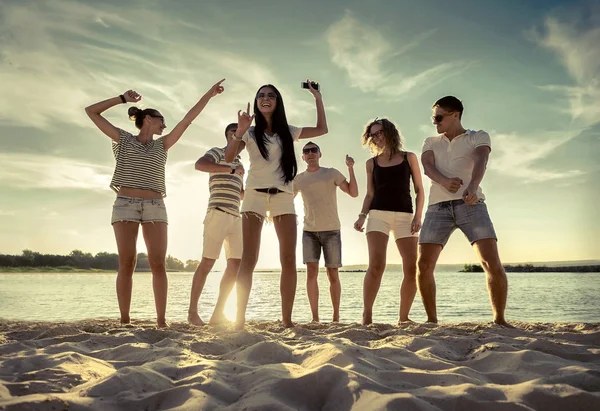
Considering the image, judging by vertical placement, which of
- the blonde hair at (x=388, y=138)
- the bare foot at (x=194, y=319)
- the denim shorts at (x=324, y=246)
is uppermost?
the blonde hair at (x=388, y=138)

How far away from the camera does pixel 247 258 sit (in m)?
4.63

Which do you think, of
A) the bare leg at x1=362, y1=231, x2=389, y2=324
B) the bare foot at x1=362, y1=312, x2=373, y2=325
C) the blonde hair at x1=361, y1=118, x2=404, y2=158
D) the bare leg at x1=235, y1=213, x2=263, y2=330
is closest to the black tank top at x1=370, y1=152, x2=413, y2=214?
the blonde hair at x1=361, y1=118, x2=404, y2=158

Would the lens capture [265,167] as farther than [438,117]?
No

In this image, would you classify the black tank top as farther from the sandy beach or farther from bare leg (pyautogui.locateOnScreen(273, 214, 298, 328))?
the sandy beach

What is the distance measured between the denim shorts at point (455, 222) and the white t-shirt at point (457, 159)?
91 millimetres

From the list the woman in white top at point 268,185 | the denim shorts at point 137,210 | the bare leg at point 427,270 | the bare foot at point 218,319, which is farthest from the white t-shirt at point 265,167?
the bare foot at point 218,319

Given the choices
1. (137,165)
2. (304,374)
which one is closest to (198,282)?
(137,165)

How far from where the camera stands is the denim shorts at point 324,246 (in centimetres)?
646

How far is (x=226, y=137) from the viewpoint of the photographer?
6.16 meters

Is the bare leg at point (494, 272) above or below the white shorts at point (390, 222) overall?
below

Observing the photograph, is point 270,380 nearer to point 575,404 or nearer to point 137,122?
point 575,404

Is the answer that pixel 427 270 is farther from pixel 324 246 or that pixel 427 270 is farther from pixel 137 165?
pixel 137 165

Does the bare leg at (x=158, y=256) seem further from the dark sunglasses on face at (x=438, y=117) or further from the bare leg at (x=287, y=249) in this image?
the dark sunglasses on face at (x=438, y=117)

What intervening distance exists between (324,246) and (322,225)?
0.32 m
